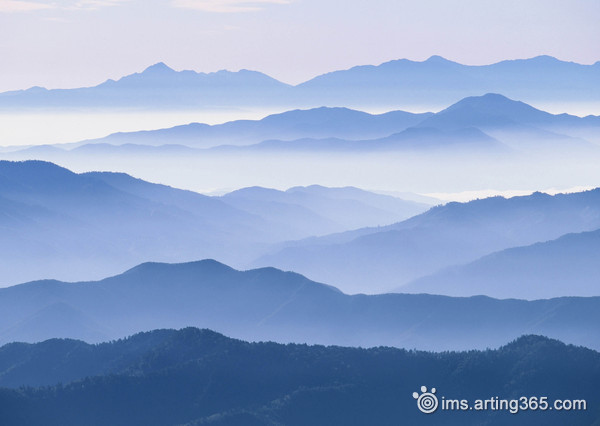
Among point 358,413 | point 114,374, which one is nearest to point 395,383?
point 358,413

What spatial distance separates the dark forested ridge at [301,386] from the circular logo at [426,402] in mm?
578

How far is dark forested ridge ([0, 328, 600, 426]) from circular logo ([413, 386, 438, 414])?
578 mm

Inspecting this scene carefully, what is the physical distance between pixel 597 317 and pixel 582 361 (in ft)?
283

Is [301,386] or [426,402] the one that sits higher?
[301,386]

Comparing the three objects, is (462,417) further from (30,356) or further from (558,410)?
(30,356)

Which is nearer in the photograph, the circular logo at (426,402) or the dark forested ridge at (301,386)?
the circular logo at (426,402)

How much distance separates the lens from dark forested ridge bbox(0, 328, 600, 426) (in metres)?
104

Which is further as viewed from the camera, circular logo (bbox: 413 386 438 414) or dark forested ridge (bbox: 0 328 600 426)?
dark forested ridge (bbox: 0 328 600 426)

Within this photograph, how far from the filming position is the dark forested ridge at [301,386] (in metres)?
104

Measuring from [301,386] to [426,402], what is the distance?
33.4ft

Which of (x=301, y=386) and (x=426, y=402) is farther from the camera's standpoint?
(x=301, y=386)

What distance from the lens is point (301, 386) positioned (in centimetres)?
10944

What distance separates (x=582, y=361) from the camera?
110125 millimetres

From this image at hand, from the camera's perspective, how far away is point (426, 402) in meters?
104
